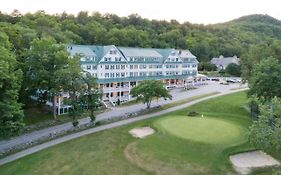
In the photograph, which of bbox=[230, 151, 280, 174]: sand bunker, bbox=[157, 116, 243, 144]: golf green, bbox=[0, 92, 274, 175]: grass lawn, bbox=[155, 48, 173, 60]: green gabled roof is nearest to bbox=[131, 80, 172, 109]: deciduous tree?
bbox=[157, 116, 243, 144]: golf green

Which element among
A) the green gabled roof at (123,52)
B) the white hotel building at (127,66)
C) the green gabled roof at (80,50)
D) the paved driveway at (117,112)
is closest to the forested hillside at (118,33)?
the green gabled roof at (80,50)

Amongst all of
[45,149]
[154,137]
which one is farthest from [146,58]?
[45,149]

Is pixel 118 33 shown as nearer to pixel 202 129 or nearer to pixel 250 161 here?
pixel 202 129

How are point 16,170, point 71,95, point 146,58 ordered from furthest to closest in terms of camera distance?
point 146,58
point 71,95
point 16,170

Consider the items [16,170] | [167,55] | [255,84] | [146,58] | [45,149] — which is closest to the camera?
[16,170]

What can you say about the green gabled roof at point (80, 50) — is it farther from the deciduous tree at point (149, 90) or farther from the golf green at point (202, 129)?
the golf green at point (202, 129)

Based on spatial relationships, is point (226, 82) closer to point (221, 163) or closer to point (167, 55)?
point (167, 55)
